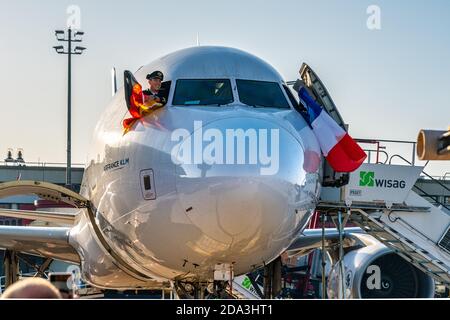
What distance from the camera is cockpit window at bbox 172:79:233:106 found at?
10.1 meters

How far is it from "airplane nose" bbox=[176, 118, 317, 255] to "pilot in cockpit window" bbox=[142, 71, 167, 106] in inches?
45.8

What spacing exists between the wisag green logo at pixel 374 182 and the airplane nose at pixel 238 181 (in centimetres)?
374

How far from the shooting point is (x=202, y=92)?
10.3m

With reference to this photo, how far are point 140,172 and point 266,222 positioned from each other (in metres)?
1.71

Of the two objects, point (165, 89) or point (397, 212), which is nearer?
point (165, 89)

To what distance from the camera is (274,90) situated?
10688mm

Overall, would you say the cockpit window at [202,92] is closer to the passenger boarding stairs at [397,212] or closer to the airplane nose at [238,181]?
the airplane nose at [238,181]

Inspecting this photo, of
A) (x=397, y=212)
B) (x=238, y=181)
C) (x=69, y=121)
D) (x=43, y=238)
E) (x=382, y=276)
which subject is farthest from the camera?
(x=69, y=121)

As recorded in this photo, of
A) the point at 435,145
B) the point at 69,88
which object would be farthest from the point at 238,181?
the point at 69,88

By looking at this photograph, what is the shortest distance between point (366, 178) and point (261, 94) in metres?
3.18

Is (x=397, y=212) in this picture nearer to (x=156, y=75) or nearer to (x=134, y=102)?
(x=156, y=75)

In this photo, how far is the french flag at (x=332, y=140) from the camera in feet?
35.9


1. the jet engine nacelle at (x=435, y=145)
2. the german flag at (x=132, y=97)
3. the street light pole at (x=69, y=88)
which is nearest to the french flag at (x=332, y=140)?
the german flag at (x=132, y=97)
